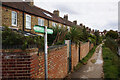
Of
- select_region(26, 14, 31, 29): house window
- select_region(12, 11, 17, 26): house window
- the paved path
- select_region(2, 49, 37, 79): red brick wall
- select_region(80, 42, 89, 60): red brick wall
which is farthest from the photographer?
select_region(26, 14, 31, 29): house window

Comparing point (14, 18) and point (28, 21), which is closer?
point (14, 18)

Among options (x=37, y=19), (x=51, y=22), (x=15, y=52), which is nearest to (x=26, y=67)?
(x=15, y=52)

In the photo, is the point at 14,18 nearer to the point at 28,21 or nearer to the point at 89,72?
the point at 28,21

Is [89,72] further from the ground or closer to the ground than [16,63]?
closer to the ground

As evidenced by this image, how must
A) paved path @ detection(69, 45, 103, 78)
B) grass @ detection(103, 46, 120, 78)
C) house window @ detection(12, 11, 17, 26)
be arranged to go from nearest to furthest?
grass @ detection(103, 46, 120, 78) < paved path @ detection(69, 45, 103, 78) < house window @ detection(12, 11, 17, 26)

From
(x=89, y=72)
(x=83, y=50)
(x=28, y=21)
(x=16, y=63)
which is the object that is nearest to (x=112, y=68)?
(x=89, y=72)

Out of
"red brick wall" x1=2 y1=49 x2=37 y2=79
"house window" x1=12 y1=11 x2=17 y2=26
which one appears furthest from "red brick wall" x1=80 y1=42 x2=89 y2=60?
"red brick wall" x1=2 y1=49 x2=37 y2=79

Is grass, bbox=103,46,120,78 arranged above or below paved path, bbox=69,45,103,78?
above

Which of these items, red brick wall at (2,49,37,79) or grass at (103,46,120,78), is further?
grass at (103,46,120,78)

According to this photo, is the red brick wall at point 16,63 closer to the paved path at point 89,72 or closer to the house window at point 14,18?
the paved path at point 89,72

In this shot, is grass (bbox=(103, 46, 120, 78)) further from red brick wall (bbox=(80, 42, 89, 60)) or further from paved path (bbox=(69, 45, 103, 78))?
red brick wall (bbox=(80, 42, 89, 60))

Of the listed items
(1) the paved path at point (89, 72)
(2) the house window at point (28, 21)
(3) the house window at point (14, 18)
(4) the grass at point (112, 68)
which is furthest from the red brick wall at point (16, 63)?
(2) the house window at point (28, 21)

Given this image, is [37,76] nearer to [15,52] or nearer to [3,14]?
[15,52]

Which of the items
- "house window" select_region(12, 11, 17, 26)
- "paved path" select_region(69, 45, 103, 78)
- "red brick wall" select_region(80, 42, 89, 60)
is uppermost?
"house window" select_region(12, 11, 17, 26)
